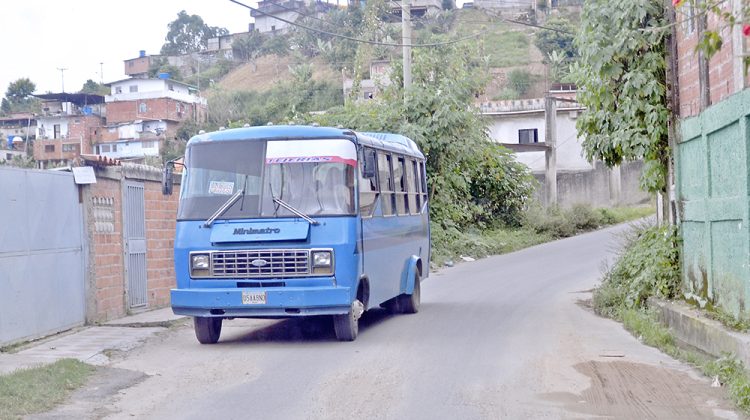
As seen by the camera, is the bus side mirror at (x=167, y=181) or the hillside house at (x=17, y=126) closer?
the bus side mirror at (x=167, y=181)

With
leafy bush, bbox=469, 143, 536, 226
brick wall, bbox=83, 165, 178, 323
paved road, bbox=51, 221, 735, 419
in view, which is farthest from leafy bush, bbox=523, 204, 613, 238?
brick wall, bbox=83, 165, 178, 323

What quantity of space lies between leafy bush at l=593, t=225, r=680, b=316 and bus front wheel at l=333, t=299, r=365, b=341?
4.49 m

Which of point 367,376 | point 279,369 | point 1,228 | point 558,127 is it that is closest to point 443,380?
point 367,376

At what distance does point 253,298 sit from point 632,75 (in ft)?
21.0

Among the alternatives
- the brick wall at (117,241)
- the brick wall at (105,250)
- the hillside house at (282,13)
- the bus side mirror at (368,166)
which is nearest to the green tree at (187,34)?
the hillside house at (282,13)

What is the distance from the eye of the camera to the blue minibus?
1170cm

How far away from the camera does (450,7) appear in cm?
9269

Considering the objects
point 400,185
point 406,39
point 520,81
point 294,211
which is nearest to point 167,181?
point 294,211

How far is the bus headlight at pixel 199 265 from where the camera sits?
11930 mm

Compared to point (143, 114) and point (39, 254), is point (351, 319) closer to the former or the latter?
point (39, 254)

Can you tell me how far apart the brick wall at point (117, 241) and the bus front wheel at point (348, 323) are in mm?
4233

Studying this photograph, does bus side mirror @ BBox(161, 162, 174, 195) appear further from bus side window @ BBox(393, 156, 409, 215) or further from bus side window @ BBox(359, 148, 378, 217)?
bus side window @ BBox(393, 156, 409, 215)

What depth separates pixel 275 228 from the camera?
465 inches

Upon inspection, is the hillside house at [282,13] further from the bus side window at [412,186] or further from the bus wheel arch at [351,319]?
the bus wheel arch at [351,319]
